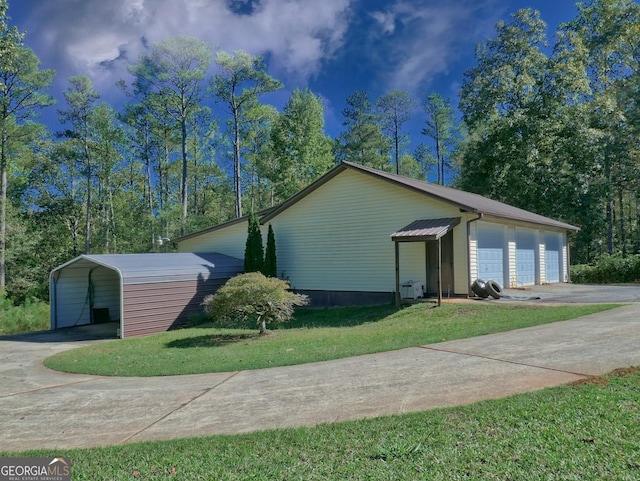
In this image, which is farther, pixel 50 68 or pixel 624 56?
pixel 624 56

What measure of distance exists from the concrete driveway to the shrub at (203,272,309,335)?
3967mm

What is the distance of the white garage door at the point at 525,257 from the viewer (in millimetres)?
16906

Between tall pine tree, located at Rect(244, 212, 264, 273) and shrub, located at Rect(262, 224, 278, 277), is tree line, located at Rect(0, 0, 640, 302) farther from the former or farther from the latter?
shrub, located at Rect(262, 224, 278, 277)

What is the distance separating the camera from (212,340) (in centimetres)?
1105

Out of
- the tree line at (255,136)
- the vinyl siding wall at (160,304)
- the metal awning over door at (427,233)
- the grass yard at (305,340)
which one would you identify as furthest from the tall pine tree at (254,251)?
the tree line at (255,136)

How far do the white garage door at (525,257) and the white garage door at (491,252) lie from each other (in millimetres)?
1607

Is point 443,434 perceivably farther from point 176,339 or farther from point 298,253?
point 298,253

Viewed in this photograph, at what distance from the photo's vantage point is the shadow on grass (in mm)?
10523

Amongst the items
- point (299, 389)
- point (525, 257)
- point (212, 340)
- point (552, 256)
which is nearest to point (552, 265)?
point (552, 256)

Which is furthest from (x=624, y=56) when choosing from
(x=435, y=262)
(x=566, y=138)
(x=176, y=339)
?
(x=176, y=339)

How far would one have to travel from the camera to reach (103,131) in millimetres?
31703

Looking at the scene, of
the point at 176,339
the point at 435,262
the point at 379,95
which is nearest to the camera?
the point at 176,339

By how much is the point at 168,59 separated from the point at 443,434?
100ft

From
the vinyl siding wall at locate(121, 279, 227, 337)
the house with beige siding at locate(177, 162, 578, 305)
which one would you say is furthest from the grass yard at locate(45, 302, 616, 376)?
the house with beige siding at locate(177, 162, 578, 305)
